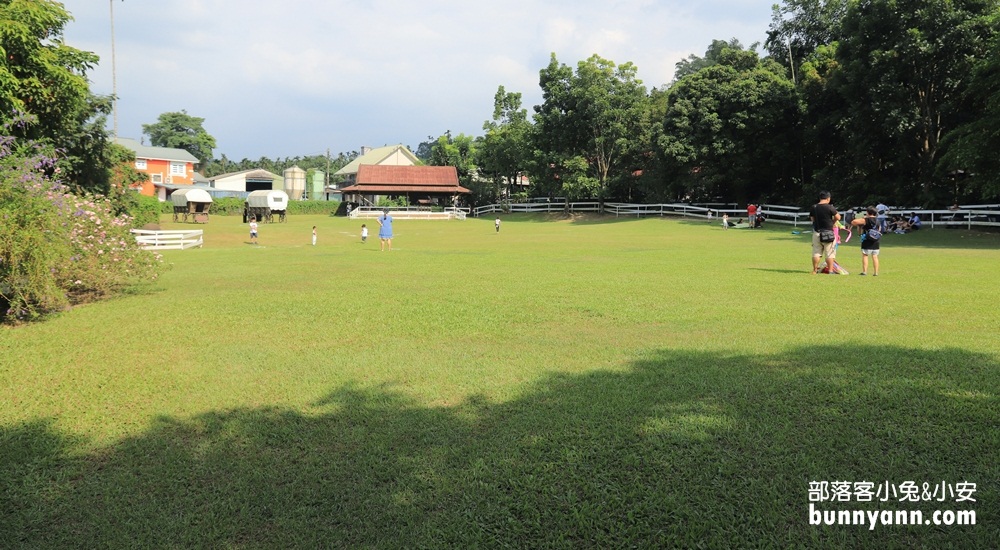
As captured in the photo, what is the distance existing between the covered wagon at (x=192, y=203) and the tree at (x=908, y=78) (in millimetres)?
40704

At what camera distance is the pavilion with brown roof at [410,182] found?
57.3 meters

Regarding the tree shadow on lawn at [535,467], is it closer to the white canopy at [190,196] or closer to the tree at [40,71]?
the tree at [40,71]

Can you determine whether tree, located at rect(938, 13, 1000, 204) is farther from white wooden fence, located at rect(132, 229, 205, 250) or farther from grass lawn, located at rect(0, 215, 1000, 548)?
white wooden fence, located at rect(132, 229, 205, 250)

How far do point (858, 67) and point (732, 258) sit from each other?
1746 centimetres

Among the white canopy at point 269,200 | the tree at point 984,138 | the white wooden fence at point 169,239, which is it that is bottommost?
the white wooden fence at point 169,239

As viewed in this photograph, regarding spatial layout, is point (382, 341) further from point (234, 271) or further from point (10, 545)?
point (234, 271)

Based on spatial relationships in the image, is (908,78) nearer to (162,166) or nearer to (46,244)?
(46,244)

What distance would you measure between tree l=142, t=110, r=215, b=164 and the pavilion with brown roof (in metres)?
47.8

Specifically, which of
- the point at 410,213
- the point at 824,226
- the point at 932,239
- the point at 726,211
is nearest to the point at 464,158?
the point at 410,213

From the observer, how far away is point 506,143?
5550cm

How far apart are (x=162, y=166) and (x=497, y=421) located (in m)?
78.0

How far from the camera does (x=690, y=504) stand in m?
3.48

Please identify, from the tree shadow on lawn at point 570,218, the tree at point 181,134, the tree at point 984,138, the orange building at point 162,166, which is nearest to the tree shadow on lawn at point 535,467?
Answer: the tree at point 984,138

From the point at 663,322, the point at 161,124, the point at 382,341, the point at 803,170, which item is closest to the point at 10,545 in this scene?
the point at 382,341
